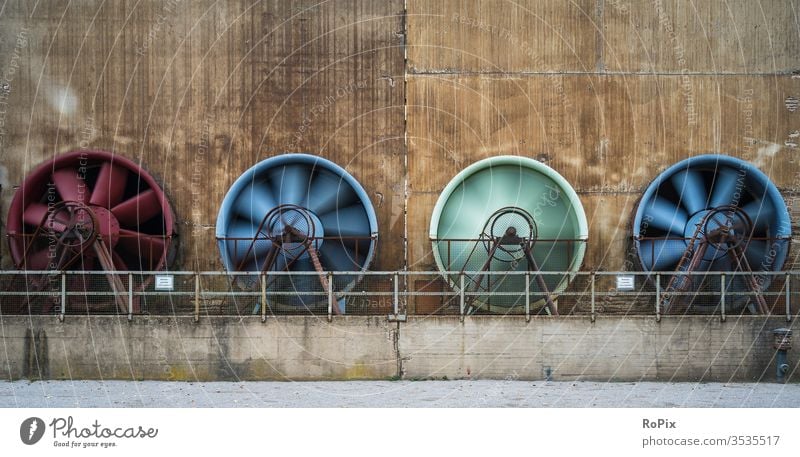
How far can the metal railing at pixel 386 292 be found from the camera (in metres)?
22.6

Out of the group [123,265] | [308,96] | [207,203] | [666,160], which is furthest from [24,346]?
[666,160]

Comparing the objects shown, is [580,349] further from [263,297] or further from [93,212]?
[93,212]

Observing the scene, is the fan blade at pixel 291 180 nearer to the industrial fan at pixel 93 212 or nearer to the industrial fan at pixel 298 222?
the industrial fan at pixel 298 222

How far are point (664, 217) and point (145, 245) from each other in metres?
9.69

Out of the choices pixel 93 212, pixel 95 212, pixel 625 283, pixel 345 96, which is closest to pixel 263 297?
pixel 93 212

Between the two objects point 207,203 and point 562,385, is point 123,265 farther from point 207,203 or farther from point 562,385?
point 562,385

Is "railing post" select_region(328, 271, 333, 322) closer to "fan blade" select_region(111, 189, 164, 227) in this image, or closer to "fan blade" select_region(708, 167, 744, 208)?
"fan blade" select_region(111, 189, 164, 227)

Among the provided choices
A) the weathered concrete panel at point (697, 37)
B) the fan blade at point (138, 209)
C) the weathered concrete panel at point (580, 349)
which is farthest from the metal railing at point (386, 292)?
the weathered concrete panel at point (697, 37)

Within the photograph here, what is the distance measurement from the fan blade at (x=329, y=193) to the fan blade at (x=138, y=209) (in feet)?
9.24

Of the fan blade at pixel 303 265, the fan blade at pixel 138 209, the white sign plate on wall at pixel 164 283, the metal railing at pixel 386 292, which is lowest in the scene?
the metal railing at pixel 386 292

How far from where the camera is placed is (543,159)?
82.2 feet

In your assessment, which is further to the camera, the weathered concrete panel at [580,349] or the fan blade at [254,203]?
the fan blade at [254,203]

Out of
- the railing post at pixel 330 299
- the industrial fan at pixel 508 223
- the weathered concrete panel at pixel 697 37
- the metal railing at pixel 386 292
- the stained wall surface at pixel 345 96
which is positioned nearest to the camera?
the railing post at pixel 330 299
